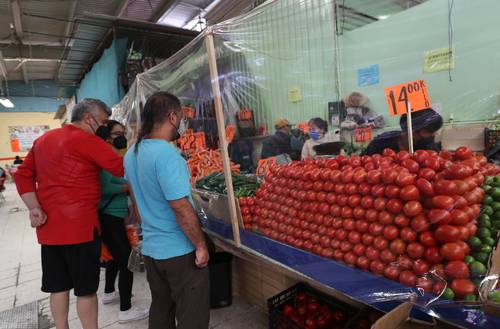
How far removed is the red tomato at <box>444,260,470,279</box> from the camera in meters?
0.96

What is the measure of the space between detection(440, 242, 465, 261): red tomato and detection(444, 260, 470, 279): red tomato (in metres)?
0.02

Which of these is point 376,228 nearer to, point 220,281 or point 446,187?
point 446,187

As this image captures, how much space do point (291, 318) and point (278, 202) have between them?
71 cm

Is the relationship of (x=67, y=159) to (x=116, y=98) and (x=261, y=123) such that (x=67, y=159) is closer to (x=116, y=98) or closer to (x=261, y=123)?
(x=261, y=123)

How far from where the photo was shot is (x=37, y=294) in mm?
3166

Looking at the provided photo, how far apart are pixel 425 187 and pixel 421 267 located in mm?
276

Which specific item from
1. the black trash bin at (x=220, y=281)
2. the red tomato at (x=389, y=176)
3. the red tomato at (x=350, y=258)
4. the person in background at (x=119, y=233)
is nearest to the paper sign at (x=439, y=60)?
the red tomato at (x=389, y=176)

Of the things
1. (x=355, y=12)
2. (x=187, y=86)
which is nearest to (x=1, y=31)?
(x=187, y=86)

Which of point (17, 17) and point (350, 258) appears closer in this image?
point (350, 258)

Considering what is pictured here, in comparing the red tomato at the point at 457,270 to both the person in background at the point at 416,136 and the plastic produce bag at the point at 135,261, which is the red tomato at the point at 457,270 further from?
the plastic produce bag at the point at 135,261

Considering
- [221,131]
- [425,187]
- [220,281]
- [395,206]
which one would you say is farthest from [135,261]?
[425,187]

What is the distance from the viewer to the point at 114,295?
2.87 meters

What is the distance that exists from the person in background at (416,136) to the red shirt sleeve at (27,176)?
2.39m

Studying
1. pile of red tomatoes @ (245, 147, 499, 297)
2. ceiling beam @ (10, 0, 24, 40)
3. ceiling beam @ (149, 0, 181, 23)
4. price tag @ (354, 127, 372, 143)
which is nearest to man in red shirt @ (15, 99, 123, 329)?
pile of red tomatoes @ (245, 147, 499, 297)
